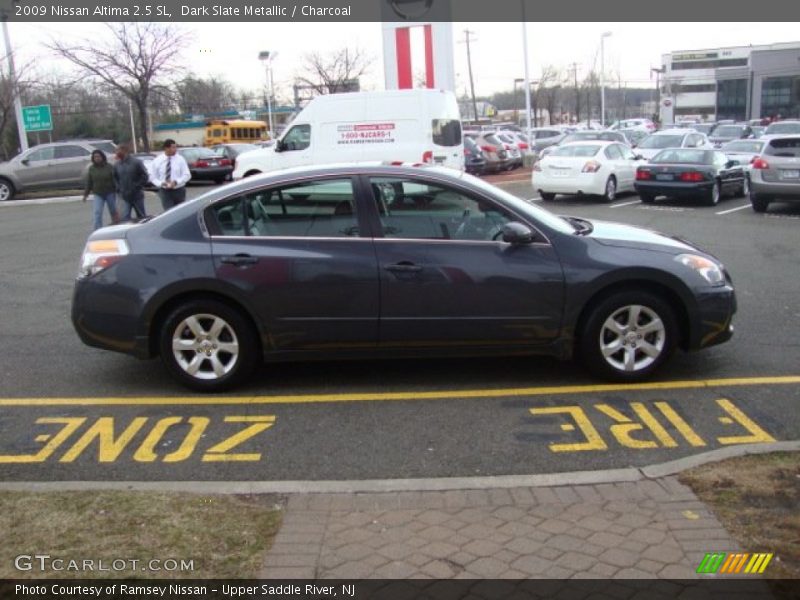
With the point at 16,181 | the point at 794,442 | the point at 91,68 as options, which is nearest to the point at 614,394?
the point at 794,442

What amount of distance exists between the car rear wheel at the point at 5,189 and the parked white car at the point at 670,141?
1907 centimetres

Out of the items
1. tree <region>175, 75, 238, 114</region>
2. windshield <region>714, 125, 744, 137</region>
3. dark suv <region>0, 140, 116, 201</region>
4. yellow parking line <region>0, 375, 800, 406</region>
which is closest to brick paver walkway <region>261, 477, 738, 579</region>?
yellow parking line <region>0, 375, 800, 406</region>

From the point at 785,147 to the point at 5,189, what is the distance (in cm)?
2167

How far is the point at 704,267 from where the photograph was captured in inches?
222

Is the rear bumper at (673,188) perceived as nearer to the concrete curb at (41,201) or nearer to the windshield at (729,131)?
the concrete curb at (41,201)

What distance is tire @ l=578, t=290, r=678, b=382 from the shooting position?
217 inches

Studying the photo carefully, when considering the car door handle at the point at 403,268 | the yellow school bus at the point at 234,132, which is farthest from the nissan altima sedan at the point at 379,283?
the yellow school bus at the point at 234,132

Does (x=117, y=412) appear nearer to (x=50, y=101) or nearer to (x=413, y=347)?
(x=413, y=347)

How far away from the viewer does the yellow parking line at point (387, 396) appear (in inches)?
216

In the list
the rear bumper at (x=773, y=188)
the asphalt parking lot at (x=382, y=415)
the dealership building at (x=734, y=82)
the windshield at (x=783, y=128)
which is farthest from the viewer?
the dealership building at (x=734, y=82)

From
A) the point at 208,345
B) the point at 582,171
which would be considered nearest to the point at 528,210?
the point at 208,345

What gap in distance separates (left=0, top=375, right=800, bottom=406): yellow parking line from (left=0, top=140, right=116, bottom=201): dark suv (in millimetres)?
20697

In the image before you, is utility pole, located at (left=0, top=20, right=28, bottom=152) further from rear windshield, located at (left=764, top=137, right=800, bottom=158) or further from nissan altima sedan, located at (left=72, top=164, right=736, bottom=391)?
nissan altima sedan, located at (left=72, top=164, right=736, bottom=391)

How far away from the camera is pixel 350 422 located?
16.6ft
